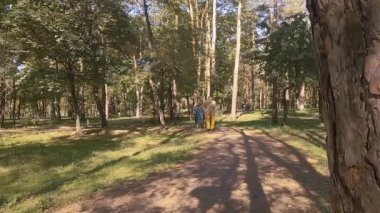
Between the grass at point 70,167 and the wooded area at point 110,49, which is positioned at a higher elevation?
the wooded area at point 110,49

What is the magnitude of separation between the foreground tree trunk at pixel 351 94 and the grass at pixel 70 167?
8667mm

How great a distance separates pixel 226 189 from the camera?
411 inches

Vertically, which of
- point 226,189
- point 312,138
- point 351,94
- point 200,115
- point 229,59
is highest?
point 229,59

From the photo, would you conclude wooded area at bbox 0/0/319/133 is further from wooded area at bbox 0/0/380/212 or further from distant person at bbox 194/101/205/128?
distant person at bbox 194/101/205/128

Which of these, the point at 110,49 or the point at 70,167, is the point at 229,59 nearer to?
the point at 110,49

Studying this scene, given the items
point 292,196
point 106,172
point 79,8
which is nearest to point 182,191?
point 292,196

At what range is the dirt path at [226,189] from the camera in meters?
9.09

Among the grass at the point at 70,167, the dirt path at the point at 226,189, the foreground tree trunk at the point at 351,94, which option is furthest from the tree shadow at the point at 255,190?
the foreground tree trunk at the point at 351,94

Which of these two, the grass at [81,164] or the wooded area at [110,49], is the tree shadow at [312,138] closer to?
the grass at [81,164]

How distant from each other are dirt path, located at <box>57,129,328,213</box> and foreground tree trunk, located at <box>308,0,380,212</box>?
21.5ft

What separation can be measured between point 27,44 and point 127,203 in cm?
1731

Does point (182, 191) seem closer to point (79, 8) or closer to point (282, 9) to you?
point (79, 8)

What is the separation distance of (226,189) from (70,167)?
7.08 meters

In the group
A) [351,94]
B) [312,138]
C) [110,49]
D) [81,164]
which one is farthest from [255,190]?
[110,49]
